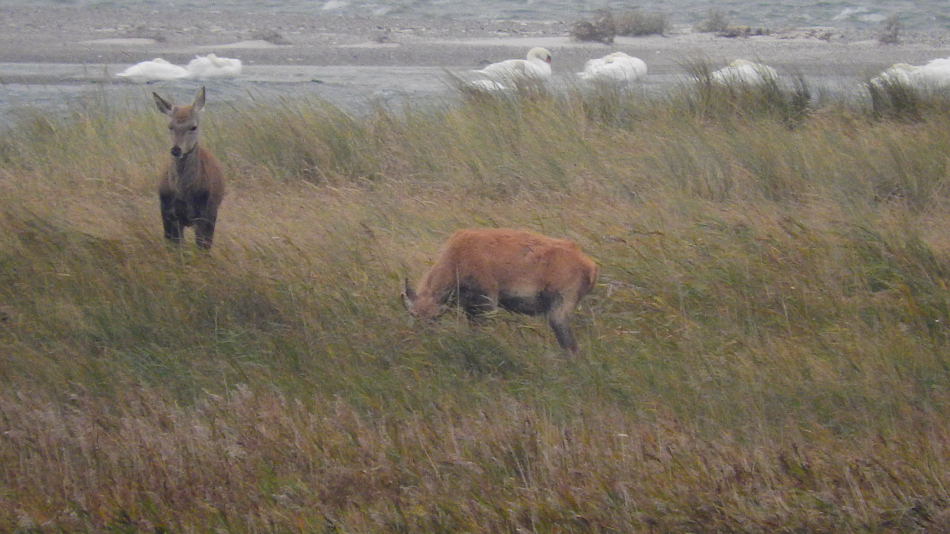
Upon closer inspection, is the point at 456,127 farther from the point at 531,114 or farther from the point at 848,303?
the point at 848,303

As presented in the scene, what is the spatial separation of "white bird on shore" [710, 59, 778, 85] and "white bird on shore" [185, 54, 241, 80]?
10235 mm

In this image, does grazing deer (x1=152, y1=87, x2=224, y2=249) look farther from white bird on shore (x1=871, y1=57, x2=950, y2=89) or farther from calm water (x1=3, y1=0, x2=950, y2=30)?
calm water (x1=3, y1=0, x2=950, y2=30)

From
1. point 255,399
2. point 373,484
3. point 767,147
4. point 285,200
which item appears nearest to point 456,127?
point 285,200

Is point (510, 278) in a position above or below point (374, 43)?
above

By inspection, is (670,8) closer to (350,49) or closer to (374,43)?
(374,43)

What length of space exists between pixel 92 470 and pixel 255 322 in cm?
188

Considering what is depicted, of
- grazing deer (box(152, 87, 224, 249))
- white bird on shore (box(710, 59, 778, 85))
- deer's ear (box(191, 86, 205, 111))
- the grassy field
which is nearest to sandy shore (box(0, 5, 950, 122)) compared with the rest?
white bird on shore (box(710, 59, 778, 85))

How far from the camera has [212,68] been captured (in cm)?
1992

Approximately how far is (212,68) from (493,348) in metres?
15.7

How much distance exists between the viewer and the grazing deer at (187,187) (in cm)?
719

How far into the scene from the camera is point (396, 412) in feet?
15.4

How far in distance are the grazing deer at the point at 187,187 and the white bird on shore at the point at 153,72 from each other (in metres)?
12.0

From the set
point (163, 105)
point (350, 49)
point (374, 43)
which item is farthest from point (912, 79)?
point (374, 43)

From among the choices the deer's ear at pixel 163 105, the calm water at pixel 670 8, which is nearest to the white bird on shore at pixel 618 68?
the deer's ear at pixel 163 105
